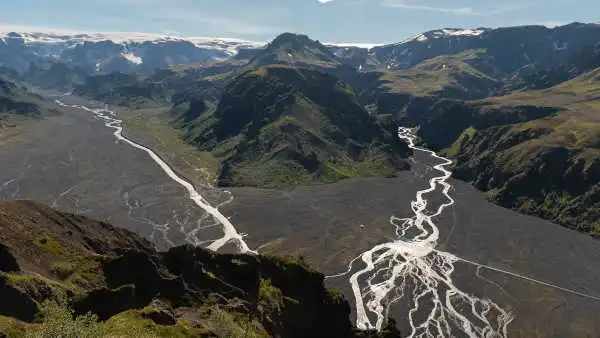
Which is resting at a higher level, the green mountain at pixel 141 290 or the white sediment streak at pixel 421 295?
the green mountain at pixel 141 290

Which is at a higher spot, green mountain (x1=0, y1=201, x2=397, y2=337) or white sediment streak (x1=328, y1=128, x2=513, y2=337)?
green mountain (x1=0, y1=201, x2=397, y2=337)

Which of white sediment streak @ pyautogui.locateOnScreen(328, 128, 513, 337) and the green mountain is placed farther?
white sediment streak @ pyautogui.locateOnScreen(328, 128, 513, 337)

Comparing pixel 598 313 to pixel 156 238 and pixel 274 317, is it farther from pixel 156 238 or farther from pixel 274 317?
pixel 156 238

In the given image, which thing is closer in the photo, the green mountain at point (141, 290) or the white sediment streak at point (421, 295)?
the green mountain at point (141, 290)
